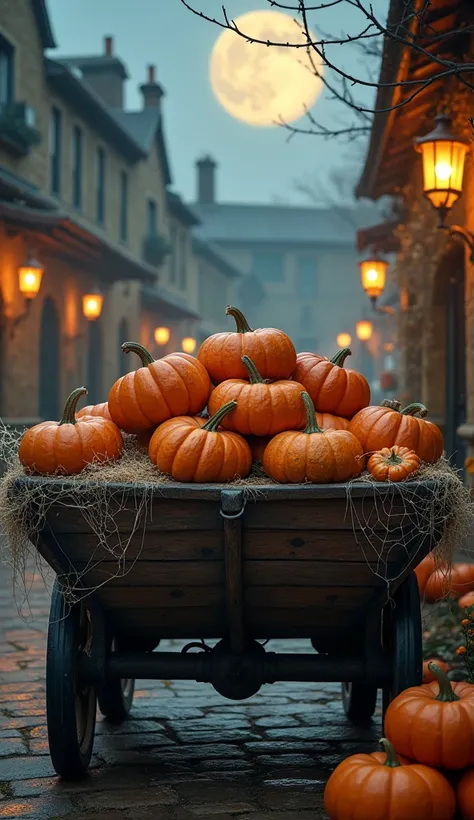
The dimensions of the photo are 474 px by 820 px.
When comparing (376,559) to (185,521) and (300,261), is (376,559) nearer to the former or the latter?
(185,521)

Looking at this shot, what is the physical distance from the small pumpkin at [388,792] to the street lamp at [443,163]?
537 centimetres

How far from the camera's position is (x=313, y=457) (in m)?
3.55

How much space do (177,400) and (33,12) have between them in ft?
52.2

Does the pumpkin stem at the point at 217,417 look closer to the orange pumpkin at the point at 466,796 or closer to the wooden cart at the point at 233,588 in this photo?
the wooden cart at the point at 233,588

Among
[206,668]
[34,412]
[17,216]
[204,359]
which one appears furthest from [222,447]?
[34,412]

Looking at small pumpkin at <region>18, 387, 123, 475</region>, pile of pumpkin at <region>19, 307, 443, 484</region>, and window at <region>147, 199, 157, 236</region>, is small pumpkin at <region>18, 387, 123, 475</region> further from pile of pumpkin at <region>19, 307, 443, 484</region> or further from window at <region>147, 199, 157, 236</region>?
window at <region>147, 199, 157, 236</region>

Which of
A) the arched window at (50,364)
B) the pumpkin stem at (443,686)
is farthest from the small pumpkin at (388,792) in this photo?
the arched window at (50,364)

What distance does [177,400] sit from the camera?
13.0 ft

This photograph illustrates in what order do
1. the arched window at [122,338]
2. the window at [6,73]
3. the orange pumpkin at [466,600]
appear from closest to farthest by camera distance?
the orange pumpkin at [466,600]
the window at [6,73]
the arched window at [122,338]

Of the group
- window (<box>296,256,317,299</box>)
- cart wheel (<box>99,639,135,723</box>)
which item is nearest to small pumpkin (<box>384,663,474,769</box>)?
cart wheel (<box>99,639,135,723</box>)

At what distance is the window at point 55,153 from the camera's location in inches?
802

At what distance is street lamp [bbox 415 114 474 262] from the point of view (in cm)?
800

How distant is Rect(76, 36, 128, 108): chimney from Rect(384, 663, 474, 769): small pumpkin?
1017 inches

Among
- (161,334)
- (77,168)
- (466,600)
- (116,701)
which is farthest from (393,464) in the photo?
(161,334)
